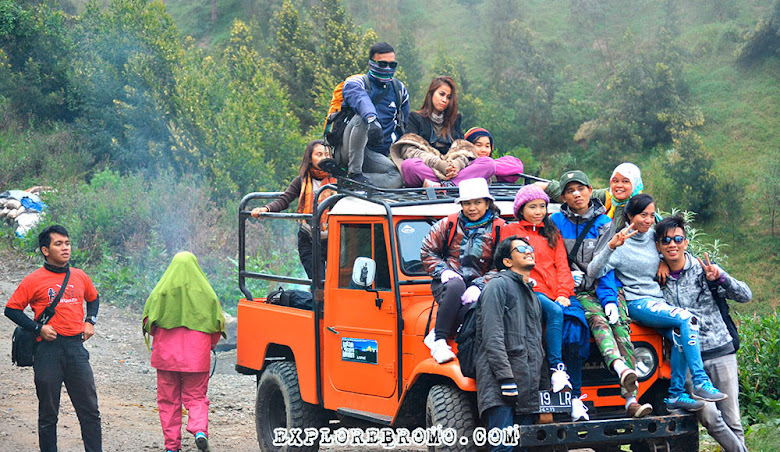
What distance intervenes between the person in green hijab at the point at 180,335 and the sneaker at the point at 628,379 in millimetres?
4057

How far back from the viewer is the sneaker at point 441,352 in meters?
5.31

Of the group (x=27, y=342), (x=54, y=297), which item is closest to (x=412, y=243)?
(x=54, y=297)

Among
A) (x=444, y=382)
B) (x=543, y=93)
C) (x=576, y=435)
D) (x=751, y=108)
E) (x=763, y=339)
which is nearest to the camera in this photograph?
(x=576, y=435)

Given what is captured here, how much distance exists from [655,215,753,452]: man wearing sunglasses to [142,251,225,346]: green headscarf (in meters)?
4.17

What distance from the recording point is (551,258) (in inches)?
224

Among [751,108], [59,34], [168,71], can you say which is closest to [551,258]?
[168,71]

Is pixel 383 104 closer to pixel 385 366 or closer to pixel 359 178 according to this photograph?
pixel 359 178

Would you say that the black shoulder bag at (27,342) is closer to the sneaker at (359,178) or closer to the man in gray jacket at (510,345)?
the sneaker at (359,178)

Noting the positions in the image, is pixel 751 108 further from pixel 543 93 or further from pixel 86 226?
pixel 86 226

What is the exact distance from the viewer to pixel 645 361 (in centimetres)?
571

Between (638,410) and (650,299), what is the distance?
83cm

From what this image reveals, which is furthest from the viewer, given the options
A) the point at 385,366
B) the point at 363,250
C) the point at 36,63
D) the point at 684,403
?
the point at 36,63

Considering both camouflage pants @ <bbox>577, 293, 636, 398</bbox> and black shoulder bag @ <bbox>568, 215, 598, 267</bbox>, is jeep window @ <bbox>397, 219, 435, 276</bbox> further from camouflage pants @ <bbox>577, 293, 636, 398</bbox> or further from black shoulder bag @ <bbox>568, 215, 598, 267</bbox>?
camouflage pants @ <bbox>577, 293, 636, 398</bbox>

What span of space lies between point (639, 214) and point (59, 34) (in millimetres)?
32556
